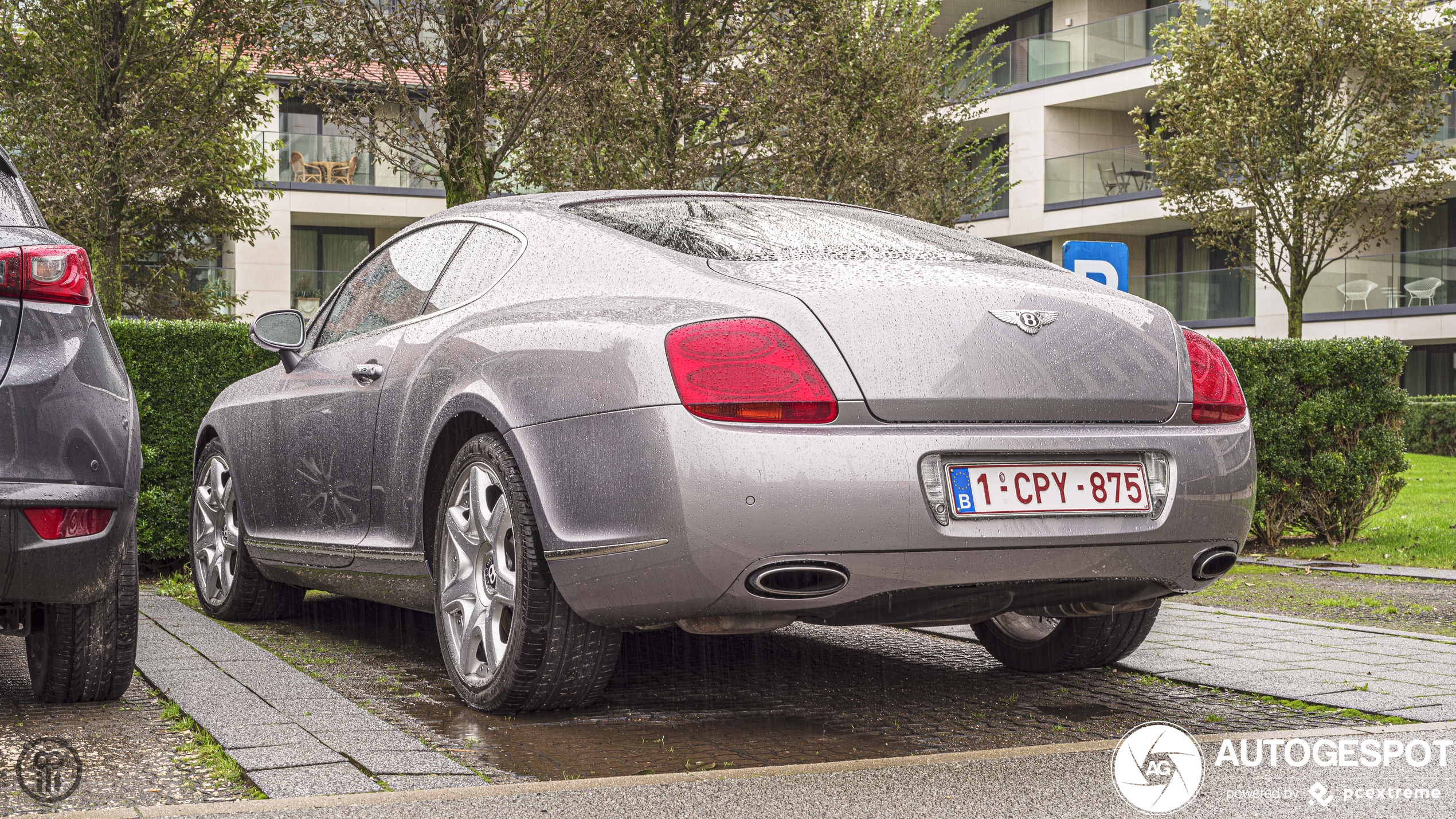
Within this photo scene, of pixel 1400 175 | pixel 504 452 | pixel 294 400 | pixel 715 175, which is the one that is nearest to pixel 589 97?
pixel 715 175

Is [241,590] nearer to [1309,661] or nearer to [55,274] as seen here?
[55,274]

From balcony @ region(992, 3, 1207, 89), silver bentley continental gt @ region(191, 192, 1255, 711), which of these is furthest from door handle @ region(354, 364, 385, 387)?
balcony @ region(992, 3, 1207, 89)

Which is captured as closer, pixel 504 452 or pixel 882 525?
pixel 882 525

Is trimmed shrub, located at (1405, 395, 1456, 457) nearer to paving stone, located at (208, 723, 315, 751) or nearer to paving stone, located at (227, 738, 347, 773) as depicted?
paving stone, located at (208, 723, 315, 751)

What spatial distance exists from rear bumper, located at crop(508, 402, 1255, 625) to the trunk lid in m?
0.06

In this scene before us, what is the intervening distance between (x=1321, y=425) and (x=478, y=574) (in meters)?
6.98

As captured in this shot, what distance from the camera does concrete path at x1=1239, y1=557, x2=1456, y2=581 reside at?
8.52 meters

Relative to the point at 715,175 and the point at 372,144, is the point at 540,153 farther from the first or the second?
the point at 715,175

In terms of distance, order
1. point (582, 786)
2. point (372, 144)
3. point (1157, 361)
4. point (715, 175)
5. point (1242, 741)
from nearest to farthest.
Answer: point (582, 786)
point (1242, 741)
point (1157, 361)
point (372, 144)
point (715, 175)

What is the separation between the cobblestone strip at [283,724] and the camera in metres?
3.38

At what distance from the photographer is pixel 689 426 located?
3.53 metres

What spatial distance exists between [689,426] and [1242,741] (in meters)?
1.58

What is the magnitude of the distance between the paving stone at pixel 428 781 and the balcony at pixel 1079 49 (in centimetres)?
3399

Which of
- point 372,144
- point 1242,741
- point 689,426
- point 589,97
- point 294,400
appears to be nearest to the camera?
point 689,426
